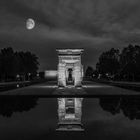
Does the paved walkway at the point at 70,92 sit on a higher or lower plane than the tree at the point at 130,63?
lower

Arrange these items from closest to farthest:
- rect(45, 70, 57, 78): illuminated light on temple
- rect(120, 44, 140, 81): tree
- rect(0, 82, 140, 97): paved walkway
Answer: rect(0, 82, 140, 97): paved walkway → rect(120, 44, 140, 81): tree → rect(45, 70, 57, 78): illuminated light on temple

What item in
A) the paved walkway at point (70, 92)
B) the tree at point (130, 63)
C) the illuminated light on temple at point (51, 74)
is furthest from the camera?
the illuminated light on temple at point (51, 74)

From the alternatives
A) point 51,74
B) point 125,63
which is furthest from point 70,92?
point 51,74

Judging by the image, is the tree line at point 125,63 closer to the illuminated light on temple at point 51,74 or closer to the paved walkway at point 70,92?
the paved walkway at point 70,92

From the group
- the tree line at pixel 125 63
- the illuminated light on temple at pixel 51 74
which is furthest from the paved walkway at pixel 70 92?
the illuminated light on temple at pixel 51 74

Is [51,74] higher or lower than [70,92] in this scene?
higher

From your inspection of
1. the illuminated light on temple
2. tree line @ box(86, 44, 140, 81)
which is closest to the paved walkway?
tree line @ box(86, 44, 140, 81)

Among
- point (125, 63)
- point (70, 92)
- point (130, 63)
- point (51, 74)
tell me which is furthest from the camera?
point (51, 74)

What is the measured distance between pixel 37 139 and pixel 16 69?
67798 mm

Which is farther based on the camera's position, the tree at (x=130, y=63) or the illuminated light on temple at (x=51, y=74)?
the illuminated light on temple at (x=51, y=74)

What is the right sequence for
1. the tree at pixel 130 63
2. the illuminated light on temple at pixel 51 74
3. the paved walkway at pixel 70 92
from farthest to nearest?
the illuminated light on temple at pixel 51 74 → the tree at pixel 130 63 → the paved walkway at pixel 70 92

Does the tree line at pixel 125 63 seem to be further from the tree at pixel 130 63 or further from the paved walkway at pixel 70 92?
the paved walkway at pixel 70 92

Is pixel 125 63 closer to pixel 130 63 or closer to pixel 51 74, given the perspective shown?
pixel 130 63

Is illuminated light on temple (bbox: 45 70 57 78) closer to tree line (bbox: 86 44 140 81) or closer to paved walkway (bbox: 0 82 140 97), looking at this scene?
tree line (bbox: 86 44 140 81)
